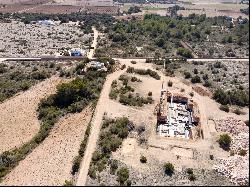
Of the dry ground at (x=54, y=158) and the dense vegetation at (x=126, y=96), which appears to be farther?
the dense vegetation at (x=126, y=96)

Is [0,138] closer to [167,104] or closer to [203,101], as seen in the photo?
[167,104]

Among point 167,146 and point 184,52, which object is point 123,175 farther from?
point 184,52

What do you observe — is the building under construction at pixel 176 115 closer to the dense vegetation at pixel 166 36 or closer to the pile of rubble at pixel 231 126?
the pile of rubble at pixel 231 126

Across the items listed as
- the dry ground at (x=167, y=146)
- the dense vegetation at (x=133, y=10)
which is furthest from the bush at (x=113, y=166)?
the dense vegetation at (x=133, y=10)

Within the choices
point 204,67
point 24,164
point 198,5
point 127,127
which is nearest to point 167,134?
point 127,127

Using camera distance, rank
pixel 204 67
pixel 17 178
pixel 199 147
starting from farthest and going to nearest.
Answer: pixel 204 67, pixel 199 147, pixel 17 178
